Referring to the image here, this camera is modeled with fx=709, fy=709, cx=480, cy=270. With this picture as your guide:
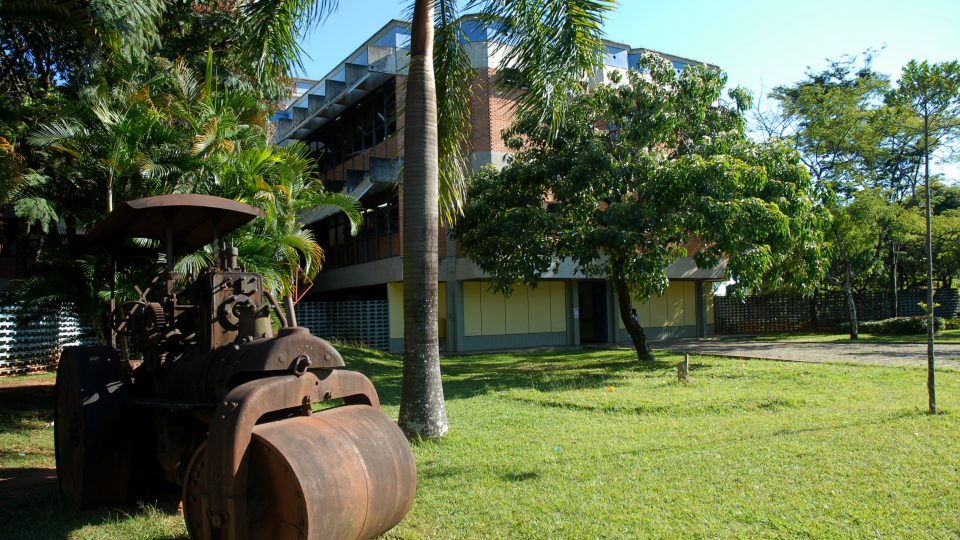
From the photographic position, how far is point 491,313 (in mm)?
24375

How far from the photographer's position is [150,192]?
425 inches

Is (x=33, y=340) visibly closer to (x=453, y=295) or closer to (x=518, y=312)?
(x=453, y=295)

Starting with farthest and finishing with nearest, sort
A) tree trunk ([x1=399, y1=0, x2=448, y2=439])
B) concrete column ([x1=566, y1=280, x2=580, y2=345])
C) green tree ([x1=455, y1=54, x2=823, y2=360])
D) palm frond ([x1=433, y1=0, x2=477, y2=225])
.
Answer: concrete column ([x1=566, y1=280, x2=580, y2=345])
green tree ([x1=455, y1=54, x2=823, y2=360])
palm frond ([x1=433, y1=0, x2=477, y2=225])
tree trunk ([x1=399, y1=0, x2=448, y2=439])

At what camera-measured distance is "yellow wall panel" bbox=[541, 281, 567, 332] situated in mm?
25703

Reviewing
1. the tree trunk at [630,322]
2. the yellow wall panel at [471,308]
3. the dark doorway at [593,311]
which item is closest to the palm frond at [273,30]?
the tree trunk at [630,322]

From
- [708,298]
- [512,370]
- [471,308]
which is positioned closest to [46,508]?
[512,370]

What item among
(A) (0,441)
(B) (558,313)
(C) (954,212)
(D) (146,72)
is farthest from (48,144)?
(C) (954,212)

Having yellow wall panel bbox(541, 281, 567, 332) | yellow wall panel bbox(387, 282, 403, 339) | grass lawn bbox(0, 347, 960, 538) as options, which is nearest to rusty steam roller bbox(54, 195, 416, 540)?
grass lawn bbox(0, 347, 960, 538)

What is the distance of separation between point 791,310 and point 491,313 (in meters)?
16.2

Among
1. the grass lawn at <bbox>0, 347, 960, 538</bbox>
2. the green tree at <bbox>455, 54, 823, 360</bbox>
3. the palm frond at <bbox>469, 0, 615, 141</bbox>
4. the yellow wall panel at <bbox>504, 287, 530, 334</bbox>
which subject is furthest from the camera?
the yellow wall panel at <bbox>504, 287, 530, 334</bbox>

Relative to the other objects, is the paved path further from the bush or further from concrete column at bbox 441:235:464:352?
concrete column at bbox 441:235:464:352

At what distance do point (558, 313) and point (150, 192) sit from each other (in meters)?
17.2

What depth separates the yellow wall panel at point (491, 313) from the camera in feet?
79.3

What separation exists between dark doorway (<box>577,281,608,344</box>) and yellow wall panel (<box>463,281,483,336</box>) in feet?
17.8
